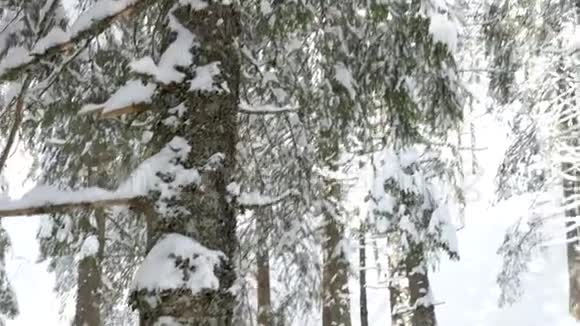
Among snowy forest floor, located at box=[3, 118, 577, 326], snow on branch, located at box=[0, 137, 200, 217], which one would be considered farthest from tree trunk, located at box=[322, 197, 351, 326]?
snow on branch, located at box=[0, 137, 200, 217]

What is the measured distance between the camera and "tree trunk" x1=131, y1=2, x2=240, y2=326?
121 inches

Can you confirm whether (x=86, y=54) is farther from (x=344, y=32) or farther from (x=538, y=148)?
(x=538, y=148)

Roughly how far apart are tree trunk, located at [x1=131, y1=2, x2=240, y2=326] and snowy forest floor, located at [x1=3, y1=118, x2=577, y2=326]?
38.2 ft

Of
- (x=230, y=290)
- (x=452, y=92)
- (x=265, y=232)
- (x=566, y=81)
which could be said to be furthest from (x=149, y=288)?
(x=566, y=81)

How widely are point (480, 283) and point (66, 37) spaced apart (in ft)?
63.7

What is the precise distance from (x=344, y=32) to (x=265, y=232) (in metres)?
1.41

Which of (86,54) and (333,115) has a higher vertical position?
(86,54)

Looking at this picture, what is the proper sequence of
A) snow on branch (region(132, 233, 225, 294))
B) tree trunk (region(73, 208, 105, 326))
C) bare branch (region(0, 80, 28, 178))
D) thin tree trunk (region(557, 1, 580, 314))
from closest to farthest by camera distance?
bare branch (region(0, 80, 28, 178)), snow on branch (region(132, 233, 225, 294)), tree trunk (region(73, 208, 105, 326)), thin tree trunk (region(557, 1, 580, 314))

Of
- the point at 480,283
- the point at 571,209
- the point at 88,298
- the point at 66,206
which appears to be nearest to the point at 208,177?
the point at 66,206

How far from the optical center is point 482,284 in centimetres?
2078

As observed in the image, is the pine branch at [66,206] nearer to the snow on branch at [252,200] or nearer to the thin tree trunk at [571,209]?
the snow on branch at [252,200]

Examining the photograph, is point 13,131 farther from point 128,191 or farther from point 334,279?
point 334,279

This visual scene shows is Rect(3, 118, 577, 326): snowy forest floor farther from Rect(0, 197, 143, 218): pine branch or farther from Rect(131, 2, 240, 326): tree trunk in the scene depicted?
Rect(0, 197, 143, 218): pine branch

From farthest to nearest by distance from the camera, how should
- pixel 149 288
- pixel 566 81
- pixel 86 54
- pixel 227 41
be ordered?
pixel 566 81
pixel 86 54
pixel 227 41
pixel 149 288
